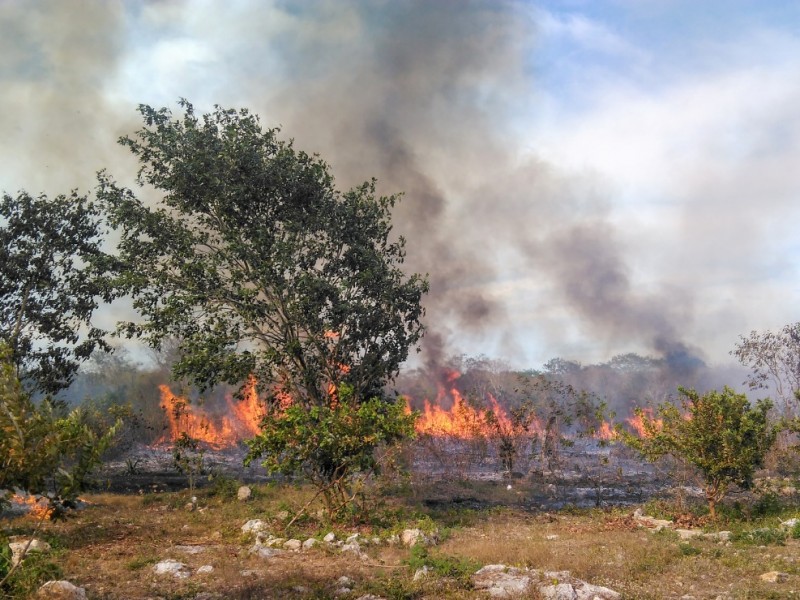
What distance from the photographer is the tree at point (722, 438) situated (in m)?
16.4

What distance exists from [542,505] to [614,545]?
31.1ft

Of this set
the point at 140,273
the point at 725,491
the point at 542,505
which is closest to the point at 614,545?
the point at 725,491

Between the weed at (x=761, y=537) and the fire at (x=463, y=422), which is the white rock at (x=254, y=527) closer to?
the weed at (x=761, y=537)

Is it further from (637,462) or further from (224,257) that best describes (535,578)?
(637,462)

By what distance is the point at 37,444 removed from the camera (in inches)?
240

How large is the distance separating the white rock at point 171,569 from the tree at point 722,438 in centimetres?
1447

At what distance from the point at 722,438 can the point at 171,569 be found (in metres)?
15.4

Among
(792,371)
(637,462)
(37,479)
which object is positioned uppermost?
(792,371)

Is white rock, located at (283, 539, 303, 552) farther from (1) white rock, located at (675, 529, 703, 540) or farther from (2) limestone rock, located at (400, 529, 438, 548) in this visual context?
(1) white rock, located at (675, 529, 703, 540)

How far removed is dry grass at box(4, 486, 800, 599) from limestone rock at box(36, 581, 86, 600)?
0.63 m

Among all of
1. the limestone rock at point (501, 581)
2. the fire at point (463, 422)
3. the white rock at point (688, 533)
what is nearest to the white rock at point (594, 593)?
the limestone rock at point (501, 581)

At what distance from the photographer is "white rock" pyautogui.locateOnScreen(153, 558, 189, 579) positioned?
428 inches

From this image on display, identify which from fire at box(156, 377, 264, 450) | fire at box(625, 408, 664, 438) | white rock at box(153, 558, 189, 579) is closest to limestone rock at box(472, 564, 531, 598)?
white rock at box(153, 558, 189, 579)

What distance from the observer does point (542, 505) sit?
2300 centimetres
